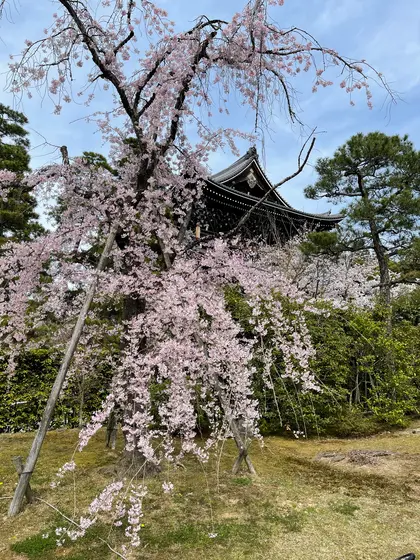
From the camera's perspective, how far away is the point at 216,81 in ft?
16.7

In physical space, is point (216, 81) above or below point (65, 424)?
above

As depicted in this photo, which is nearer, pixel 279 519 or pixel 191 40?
pixel 279 519

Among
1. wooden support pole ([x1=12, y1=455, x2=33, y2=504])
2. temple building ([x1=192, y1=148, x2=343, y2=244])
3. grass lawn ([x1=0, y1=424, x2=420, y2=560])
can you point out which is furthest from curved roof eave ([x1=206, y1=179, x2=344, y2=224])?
wooden support pole ([x1=12, y1=455, x2=33, y2=504])

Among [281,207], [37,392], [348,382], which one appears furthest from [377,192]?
[37,392]

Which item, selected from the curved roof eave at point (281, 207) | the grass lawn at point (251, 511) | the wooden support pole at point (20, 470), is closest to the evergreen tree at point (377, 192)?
the curved roof eave at point (281, 207)

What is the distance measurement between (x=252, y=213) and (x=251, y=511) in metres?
10.8

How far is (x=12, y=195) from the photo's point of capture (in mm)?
14180

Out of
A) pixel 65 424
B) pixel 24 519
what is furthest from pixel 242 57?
pixel 65 424

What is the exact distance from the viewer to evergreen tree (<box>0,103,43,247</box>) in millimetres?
14461

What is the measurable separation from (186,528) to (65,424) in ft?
17.6

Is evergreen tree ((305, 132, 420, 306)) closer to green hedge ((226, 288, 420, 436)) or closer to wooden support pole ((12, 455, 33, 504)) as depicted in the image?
green hedge ((226, 288, 420, 436))

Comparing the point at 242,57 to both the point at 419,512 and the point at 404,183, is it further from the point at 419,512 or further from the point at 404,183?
the point at 404,183

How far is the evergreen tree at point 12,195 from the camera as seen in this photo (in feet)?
47.4

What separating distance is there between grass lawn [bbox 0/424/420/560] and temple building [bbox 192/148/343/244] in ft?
27.2
